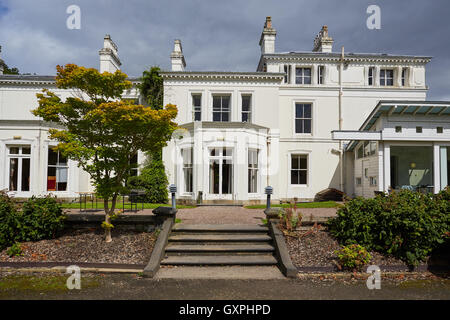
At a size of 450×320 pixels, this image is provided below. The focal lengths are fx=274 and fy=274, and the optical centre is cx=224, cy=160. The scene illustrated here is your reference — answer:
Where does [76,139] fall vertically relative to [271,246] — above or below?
above

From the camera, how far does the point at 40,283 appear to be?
537 centimetres

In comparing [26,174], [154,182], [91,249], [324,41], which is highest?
[324,41]

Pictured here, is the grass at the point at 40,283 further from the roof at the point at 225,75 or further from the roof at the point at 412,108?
the roof at the point at 412,108

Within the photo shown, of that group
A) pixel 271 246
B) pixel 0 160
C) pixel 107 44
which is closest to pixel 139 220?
pixel 271 246

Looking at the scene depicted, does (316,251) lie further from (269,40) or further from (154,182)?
(269,40)

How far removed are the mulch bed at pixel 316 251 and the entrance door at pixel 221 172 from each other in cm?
759

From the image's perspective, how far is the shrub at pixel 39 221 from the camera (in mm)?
6980

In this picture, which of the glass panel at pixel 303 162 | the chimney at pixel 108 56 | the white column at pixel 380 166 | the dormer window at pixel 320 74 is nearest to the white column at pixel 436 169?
the white column at pixel 380 166

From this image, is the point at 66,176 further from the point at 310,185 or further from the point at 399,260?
the point at 399,260

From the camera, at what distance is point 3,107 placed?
712 inches

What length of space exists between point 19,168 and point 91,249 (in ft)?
36.2

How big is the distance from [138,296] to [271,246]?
11.4 feet

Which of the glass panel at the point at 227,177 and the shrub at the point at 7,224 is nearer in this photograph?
the shrub at the point at 7,224

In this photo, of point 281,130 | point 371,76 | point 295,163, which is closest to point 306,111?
point 281,130
